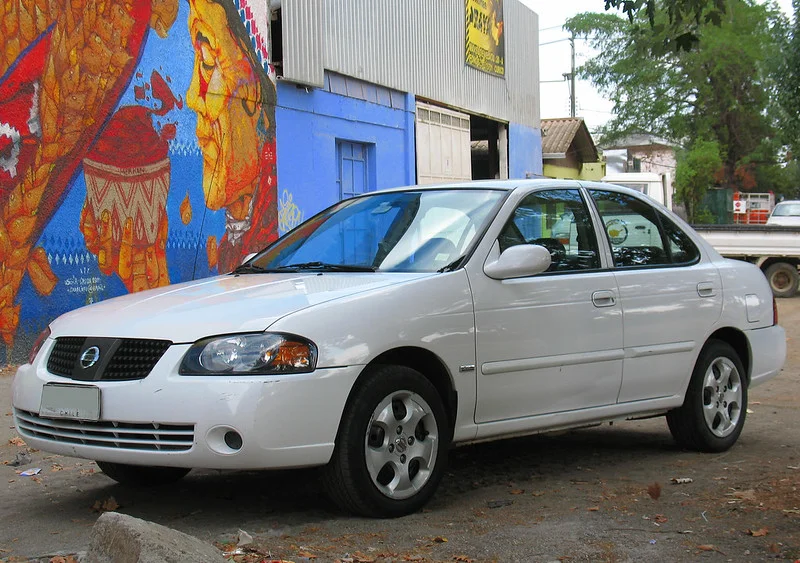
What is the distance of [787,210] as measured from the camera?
2738cm

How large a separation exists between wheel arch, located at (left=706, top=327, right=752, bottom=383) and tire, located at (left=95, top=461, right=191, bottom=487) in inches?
136

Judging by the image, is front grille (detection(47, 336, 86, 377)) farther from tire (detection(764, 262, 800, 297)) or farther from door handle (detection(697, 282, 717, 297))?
tire (detection(764, 262, 800, 297))

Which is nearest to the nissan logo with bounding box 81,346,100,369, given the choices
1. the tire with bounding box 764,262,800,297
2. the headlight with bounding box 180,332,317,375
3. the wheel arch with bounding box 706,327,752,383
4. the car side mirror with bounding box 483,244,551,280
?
the headlight with bounding box 180,332,317,375

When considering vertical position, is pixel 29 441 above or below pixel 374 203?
below

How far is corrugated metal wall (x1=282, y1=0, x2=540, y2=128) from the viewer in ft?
47.7

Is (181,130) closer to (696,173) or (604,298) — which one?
(604,298)

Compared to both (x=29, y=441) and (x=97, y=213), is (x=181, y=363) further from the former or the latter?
(x=97, y=213)

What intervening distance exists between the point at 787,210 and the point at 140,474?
24.9 meters

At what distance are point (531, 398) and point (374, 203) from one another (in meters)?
1.46

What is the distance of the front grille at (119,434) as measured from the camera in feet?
14.3

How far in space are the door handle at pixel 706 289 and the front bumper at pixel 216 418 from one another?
278 centimetres

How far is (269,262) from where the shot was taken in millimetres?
5922

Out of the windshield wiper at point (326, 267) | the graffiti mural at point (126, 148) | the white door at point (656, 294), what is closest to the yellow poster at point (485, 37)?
the graffiti mural at point (126, 148)

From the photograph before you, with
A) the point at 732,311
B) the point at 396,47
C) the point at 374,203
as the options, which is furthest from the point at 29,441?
the point at 396,47
